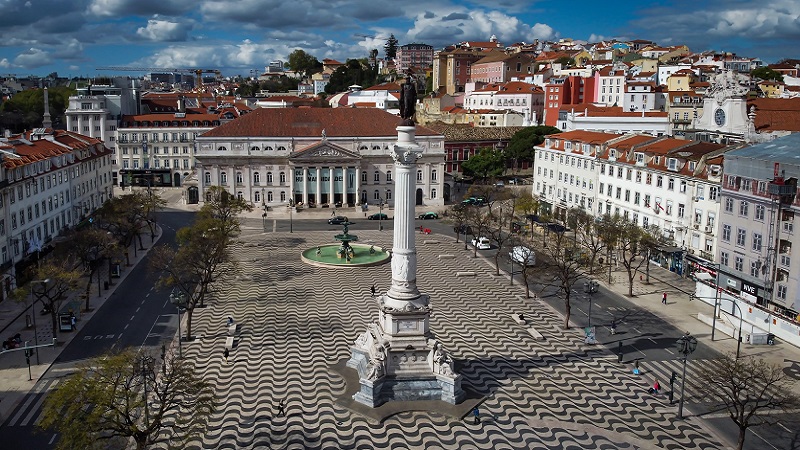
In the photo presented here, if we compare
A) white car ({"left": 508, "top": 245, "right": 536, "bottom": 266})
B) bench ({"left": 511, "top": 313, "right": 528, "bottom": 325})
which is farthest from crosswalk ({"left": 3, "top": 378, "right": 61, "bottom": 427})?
white car ({"left": 508, "top": 245, "right": 536, "bottom": 266})

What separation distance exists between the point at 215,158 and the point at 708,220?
55990 mm

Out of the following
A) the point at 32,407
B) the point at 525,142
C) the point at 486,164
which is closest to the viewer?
the point at 32,407

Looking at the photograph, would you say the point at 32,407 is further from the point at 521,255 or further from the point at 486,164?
the point at 486,164

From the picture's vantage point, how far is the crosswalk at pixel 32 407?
2833 cm

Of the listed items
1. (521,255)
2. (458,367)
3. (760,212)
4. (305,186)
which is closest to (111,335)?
(458,367)

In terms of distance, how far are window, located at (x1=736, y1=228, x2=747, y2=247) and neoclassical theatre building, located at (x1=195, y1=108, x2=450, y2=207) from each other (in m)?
44.5

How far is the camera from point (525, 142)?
105438 millimetres

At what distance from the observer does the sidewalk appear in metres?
31.5

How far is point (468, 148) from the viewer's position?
109 meters

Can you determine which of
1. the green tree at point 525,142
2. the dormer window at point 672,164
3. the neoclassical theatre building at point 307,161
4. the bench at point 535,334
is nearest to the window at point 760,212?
the dormer window at point 672,164

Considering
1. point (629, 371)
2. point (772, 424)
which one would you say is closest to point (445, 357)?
point (629, 371)

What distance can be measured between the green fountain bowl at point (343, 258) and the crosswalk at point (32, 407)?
86.5 ft

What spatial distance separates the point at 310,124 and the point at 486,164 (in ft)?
87.3

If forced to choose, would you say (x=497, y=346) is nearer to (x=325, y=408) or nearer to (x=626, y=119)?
(x=325, y=408)
